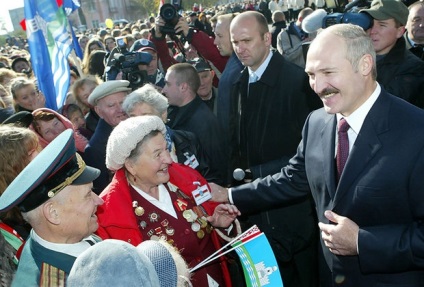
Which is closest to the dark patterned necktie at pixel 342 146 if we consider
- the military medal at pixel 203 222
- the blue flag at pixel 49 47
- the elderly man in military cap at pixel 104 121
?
the military medal at pixel 203 222

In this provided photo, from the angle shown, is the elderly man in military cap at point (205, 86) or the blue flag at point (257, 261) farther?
the elderly man in military cap at point (205, 86)

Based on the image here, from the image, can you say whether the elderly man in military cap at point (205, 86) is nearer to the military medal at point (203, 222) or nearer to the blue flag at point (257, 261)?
the military medal at point (203, 222)

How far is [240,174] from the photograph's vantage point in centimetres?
353

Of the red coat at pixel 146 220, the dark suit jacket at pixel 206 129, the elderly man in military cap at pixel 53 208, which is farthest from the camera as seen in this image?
the dark suit jacket at pixel 206 129

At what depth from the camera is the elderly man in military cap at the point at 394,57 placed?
12.4ft

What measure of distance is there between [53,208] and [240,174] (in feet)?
5.39

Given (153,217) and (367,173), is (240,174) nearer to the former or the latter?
(153,217)

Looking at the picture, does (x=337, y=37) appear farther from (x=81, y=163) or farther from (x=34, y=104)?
(x=34, y=104)

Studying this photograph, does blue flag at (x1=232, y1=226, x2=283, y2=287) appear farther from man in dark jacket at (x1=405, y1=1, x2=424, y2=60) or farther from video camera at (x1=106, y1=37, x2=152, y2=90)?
man in dark jacket at (x1=405, y1=1, x2=424, y2=60)

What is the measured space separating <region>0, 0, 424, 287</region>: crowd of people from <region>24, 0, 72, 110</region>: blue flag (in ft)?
3.55

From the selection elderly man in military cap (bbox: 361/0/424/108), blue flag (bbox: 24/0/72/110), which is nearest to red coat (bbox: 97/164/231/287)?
elderly man in military cap (bbox: 361/0/424/108)

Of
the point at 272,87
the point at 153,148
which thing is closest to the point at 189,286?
the point at 153,148

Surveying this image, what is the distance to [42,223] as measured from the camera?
2.20 meters

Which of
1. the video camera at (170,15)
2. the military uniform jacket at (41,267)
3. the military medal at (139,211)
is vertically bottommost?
the military medal at (139,211)
